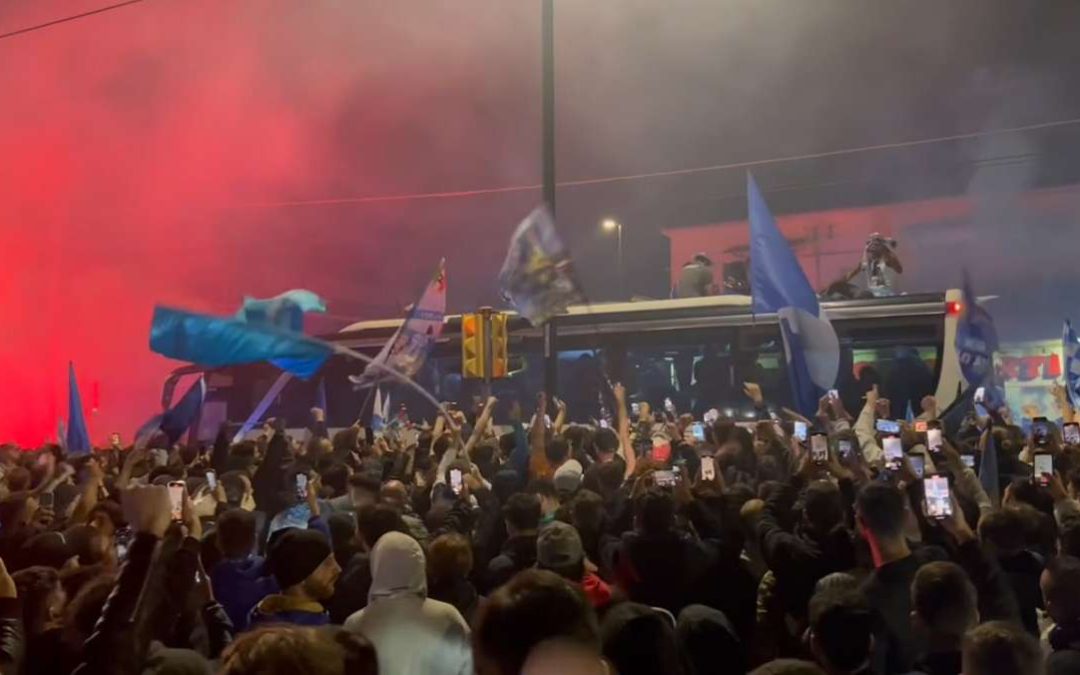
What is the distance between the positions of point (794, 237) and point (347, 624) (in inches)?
1000

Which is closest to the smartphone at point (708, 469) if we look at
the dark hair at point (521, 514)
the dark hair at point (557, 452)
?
the dark hair at point (557, 452)

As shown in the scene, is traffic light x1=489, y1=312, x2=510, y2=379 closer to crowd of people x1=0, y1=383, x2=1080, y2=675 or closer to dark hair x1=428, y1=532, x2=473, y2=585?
crowd of people x1=0, y1=383, x2=1080, y2=675

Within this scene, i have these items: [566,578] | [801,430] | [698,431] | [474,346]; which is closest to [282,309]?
[474,346]

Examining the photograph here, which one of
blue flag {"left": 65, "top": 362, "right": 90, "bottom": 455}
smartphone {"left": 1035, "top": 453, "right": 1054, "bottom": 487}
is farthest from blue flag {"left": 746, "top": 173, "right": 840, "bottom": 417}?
blue flag {"left": 65, "top": 362, "right": 90, "bottom": 455}

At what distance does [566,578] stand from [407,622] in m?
0.48

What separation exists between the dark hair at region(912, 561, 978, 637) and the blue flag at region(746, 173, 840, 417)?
5043 mm

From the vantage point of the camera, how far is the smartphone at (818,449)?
560 centimetres

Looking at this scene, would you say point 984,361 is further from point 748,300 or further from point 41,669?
point 41,669

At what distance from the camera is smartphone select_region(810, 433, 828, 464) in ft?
18.4

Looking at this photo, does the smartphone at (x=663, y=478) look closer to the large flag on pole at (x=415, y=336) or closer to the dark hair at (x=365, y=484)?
the dark hair at (x=365, y=484)

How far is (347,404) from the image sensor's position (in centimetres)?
1505

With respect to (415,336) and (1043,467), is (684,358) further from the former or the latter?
(1043,467)

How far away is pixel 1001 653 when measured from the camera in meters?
2.18

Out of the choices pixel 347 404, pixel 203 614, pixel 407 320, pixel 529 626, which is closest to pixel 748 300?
pixel 407 320
